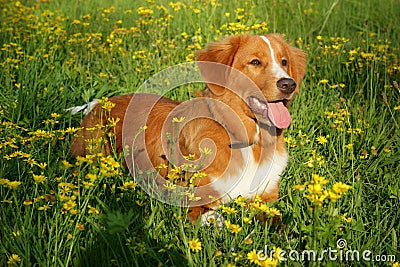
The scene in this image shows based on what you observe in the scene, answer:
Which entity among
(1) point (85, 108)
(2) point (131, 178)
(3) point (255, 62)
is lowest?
(2) point (131, 178)

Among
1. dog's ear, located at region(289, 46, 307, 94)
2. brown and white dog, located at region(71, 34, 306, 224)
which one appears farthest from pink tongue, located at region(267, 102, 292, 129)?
dog's ear, located at region(289, 46, 307, 94)

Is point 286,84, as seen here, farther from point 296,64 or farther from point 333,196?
point 333,196

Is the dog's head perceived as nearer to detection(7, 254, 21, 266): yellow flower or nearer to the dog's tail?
the dog's tail

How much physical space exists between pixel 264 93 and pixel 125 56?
92.7 inches

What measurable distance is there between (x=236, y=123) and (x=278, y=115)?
11.6 inches

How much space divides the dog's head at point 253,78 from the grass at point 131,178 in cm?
27

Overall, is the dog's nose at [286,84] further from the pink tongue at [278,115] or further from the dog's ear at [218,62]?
Answer: the dog's ear at [218,62]

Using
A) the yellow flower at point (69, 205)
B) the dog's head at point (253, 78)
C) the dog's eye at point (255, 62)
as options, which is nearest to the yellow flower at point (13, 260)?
the yellow flower at point (69, 205)

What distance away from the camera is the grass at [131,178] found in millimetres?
2285

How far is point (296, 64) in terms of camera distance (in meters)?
3.83

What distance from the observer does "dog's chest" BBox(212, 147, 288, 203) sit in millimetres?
3248

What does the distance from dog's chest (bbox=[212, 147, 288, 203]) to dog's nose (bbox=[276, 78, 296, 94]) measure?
18.2 inches

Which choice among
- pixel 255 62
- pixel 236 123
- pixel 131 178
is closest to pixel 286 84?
pixel 255 62

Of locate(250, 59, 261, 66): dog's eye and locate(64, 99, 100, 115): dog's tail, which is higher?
locate(250, 59, 261, 66): dog's eye
